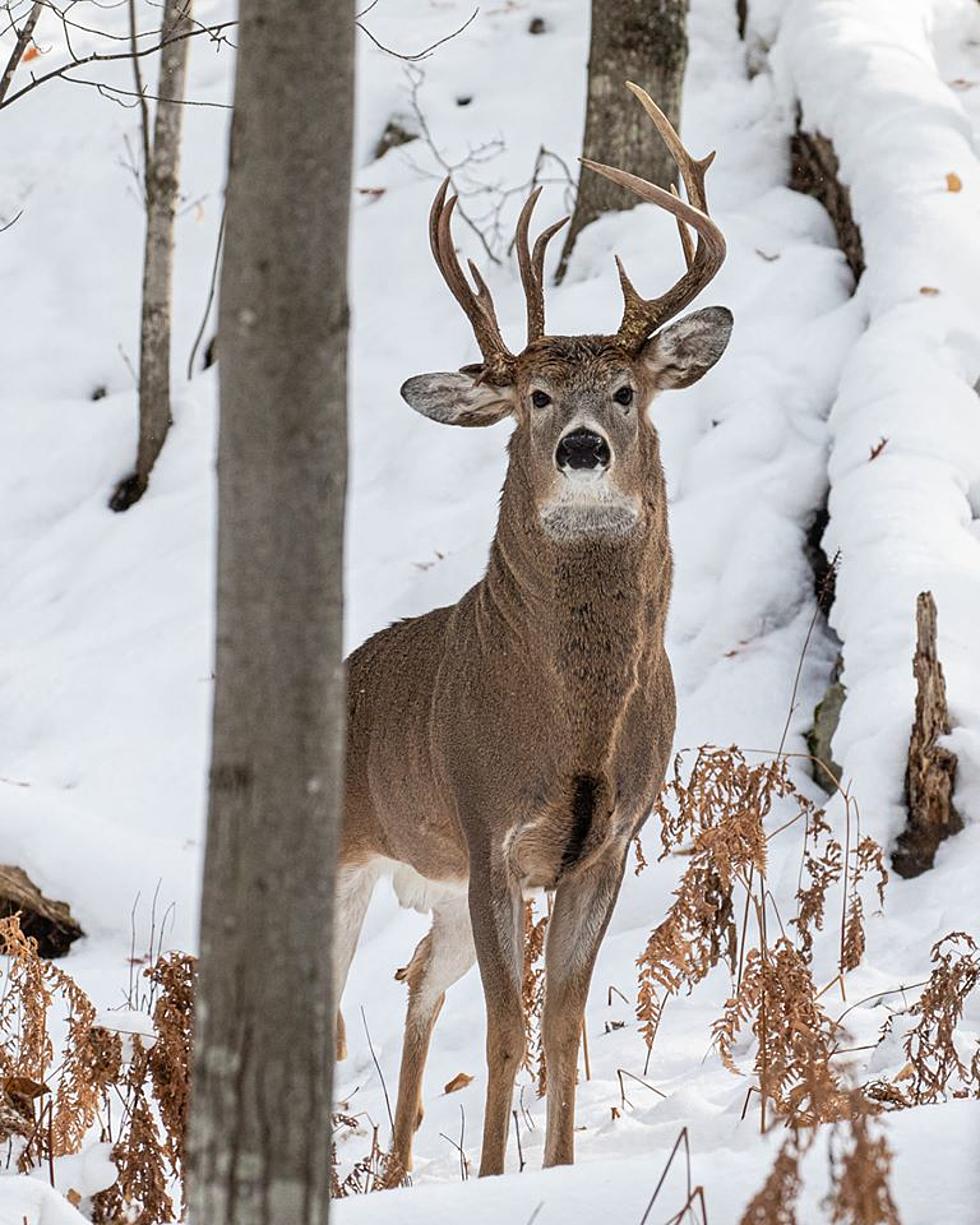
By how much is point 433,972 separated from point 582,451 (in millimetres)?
2021

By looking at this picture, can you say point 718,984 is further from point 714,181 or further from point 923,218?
point 714,181

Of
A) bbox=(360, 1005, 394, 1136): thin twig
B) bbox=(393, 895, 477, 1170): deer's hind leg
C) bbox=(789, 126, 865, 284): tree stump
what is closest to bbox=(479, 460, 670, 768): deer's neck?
bbox=(393, 895, 477, 1170): deer's hind leg

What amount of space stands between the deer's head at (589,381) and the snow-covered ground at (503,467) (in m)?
1.62

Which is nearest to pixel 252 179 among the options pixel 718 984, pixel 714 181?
pixel 718 984

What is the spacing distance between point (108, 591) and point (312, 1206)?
28.3 feet

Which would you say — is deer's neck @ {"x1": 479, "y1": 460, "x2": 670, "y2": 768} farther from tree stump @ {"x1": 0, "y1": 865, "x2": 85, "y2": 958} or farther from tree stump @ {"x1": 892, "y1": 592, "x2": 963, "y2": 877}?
tree stump @ {"x1": 0, "y1": 865, "x2": 85, "y2": 958}

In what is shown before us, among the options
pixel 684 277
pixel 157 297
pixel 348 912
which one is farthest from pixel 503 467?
pixel 684 277

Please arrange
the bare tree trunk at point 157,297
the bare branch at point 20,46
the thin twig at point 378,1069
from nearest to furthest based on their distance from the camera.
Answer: the bare branch at point 20,46
the thin twig at point 378,1069
the bare tree trunk at point 157,297

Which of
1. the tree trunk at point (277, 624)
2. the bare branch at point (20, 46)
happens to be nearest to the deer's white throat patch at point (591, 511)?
the bare branch at point (20, 46)

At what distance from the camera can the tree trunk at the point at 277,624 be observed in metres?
1.79

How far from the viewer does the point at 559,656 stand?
4.71m

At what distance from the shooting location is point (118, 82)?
14297 millimetres

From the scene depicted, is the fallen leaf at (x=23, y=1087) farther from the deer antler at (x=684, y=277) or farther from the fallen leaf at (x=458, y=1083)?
the deer antler at (x=684, y=277)

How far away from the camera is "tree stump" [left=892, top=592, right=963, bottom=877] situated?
20.8 feet
